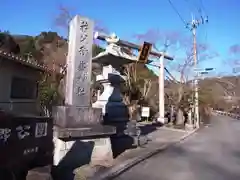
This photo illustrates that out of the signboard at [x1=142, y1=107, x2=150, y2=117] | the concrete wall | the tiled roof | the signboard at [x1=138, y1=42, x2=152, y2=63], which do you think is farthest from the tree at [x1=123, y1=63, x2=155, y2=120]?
the tiled roof

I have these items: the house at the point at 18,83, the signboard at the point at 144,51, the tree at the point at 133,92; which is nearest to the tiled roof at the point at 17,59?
the house at the point at 18,83

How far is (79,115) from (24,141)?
10.6 feet

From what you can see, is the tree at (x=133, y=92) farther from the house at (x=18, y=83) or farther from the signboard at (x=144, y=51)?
the house at (x=18, y=83)

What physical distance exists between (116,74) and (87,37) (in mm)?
3861

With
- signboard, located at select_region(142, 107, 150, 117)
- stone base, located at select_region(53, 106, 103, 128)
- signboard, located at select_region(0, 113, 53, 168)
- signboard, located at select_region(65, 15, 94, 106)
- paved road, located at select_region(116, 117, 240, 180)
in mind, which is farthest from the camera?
signboard, located at select_region(142, 107, 150, 117)

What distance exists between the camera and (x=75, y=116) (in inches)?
322

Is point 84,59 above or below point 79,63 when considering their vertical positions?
above

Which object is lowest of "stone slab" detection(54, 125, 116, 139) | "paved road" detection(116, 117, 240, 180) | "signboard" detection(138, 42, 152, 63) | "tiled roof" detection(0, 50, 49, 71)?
"paved road" detection(116, 117, 240, 180)

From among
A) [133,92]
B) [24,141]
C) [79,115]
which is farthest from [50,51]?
[24,141]

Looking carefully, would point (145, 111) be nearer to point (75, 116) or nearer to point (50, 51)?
point (50, 51)

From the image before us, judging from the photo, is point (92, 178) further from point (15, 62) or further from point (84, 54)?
point (15, 62)

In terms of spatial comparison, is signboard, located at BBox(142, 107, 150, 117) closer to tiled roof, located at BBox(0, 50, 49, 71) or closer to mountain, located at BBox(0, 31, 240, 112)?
mountain, located at BBox(0, 31, 240, 112)

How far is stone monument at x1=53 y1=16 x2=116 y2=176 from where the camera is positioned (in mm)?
7844

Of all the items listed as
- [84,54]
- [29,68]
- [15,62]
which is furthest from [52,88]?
[84,54]
